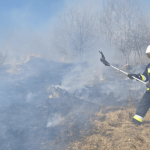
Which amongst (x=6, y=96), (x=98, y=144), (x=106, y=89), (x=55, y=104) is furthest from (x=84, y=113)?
(x=6, y=96)

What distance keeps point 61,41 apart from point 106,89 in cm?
1374

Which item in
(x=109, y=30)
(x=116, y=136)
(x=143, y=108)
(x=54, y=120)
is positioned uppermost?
(x=109, y=30)

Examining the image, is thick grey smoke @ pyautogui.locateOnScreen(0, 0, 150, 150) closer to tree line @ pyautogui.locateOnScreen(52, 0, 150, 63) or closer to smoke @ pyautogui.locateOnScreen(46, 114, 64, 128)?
smoke @ pyautogui.locateOnScreen(46, 114, 64, 128)

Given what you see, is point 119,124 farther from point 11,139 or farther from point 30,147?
point 11,139

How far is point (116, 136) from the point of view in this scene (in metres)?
2.79

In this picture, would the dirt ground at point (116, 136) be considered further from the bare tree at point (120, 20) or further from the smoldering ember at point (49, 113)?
the bare tree at point (120, 20)

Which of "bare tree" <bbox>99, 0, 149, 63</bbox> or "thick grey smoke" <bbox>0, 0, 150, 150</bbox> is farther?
"bare tree" <bbox>99, 0, 149, 63</bbox>

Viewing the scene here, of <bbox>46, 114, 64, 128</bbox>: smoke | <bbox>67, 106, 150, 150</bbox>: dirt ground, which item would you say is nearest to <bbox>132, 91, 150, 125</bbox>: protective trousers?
<bbox>67, 106, 150, 150</bbox>: dirt ground

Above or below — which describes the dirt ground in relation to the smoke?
above

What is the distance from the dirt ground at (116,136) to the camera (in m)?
2.44

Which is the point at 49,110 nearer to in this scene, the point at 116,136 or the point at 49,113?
the point at 49,113

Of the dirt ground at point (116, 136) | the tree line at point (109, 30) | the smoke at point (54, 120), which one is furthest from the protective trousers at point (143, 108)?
the tree line at point (109, 30)

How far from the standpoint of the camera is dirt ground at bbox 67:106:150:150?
244 cm

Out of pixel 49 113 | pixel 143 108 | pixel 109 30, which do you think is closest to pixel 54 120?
pixel 49 113
